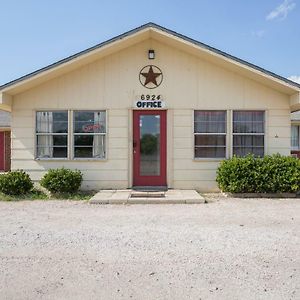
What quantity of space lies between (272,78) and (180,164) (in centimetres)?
379

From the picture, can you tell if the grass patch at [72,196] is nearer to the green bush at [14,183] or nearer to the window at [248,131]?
the green bush at [14,183]

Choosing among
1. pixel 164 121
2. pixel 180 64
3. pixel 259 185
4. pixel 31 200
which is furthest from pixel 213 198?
pixel 31 200

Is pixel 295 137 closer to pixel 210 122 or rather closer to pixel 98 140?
pixel 210 122

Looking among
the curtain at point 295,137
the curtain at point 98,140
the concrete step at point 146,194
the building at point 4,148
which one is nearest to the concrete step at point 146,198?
the concrete step at point 146,194

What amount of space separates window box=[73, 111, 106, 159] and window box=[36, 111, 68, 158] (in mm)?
351

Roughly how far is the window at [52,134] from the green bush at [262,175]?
16.9 feet

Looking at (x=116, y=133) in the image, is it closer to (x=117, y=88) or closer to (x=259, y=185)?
(x=117, y=88)

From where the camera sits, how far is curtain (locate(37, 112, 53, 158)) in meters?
11.0

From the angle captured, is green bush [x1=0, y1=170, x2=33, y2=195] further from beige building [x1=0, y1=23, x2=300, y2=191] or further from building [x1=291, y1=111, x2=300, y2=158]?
building [x1=291, y1=111, x2=300, y2=158]

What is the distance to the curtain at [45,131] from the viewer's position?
11.0m

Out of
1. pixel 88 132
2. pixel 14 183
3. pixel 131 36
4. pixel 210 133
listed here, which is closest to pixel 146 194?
pixel 88 132

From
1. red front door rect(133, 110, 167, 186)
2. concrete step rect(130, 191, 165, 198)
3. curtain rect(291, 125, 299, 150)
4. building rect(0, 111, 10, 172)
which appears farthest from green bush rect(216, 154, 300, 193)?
building rect(0, 111, 10, 172)

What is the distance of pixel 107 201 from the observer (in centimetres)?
905

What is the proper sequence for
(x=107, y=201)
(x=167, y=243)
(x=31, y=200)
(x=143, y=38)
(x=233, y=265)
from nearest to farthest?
(x=233, y=265) → (x=167, y=243) → (x=107, y=201) → (x=31, y=200) → (x=143, y=38)
